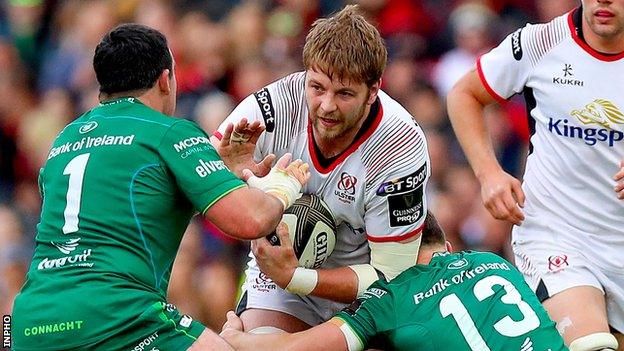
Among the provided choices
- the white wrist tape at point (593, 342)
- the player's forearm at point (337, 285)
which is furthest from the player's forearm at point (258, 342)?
the white wrist tape at point (593, 342)

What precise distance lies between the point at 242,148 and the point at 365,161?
0.66 metres

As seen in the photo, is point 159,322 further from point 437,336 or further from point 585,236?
point 585,236

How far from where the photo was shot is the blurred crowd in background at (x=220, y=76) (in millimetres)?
11156

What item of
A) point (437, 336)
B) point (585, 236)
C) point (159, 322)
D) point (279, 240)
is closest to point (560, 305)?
point (585, 236)

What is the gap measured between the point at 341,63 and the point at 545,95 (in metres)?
1.27

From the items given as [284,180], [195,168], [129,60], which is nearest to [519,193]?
[284,180]

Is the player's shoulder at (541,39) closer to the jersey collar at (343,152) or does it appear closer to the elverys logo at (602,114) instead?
the elverys logo at (602,114)

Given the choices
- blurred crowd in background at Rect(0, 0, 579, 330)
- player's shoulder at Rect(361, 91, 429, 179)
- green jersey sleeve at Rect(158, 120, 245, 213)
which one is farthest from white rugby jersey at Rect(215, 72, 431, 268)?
blurred crowd in background at Rect(0, 0, 579, 330)

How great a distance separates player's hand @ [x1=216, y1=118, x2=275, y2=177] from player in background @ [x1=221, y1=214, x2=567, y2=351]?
346 millimetres

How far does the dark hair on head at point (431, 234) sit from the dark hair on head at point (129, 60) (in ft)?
6.17

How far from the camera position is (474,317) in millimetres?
6414

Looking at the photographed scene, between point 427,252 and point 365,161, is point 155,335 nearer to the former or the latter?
point 365,161

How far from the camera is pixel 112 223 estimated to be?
6.10m

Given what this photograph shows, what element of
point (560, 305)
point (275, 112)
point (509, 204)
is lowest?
point (560, 305)
